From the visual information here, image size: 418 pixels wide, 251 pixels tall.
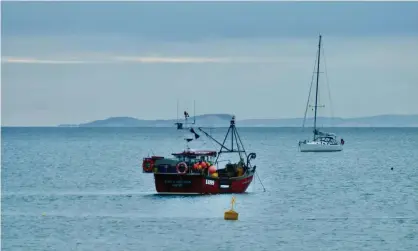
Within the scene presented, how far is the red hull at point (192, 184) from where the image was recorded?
8300 centimetres

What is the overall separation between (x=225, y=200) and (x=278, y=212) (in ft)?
17.7

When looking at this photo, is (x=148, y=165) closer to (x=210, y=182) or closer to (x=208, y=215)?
(x=210, y=182)

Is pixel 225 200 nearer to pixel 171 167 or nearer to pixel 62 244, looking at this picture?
pixel 171 167

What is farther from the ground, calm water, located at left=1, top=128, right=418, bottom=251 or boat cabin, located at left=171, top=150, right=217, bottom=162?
boat cabin, located at left=171, top=150, right=217, bottom=162

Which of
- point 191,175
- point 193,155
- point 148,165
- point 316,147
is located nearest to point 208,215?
point 191,175

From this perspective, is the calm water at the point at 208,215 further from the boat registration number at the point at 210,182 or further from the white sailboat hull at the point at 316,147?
the white sailboat hull at the point at 316,147

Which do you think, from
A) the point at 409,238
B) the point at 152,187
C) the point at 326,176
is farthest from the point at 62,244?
the point at 326,176

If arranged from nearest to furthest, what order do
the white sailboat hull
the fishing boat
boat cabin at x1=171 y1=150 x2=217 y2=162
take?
the fishing boat, boat cabin at x1=171 y1=150 x2=217 y2=162, the white sailboat hull

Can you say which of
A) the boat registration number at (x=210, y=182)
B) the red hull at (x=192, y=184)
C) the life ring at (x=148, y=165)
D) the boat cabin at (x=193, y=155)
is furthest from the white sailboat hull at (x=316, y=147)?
the boat registration number at (x=210, y=182)

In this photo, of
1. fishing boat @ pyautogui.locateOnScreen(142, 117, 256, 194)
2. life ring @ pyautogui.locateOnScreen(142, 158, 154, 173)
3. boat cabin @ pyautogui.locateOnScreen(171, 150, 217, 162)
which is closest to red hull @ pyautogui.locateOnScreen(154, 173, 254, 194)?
fishing boat @ pyautogui.locateOnScreen(142, 117, 256, 194)

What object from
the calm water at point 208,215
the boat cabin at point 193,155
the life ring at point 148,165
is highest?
the boat cabin at point 193,155

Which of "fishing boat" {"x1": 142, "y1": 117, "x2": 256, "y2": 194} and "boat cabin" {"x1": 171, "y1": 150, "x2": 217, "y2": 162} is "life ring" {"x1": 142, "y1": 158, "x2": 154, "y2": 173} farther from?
"boat cabin" {"x1": 171, "y1": 150, "x2": 217, "y2": 162}

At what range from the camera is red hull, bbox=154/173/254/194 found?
83000mm

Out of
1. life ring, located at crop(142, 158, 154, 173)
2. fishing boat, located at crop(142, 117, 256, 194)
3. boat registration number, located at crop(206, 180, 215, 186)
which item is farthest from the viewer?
life ring, located at crop(142, 158, 154, 173)
